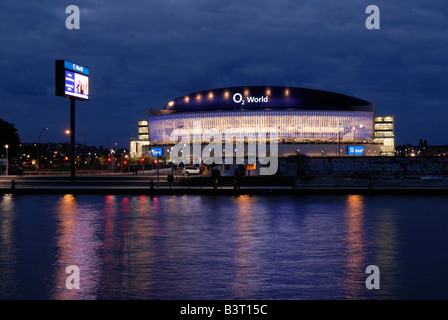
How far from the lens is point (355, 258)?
Answer: 15484 millimetres

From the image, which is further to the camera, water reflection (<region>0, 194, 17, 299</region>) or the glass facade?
the glass facade

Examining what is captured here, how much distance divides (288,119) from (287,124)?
172cm

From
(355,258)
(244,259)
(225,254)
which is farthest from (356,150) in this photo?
(244,259)

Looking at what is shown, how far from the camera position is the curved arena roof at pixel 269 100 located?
175 m

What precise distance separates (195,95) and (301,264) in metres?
175

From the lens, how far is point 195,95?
187625mm

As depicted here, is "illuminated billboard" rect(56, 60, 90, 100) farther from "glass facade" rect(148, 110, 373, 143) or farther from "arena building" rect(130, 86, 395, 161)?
"glass facade" rect(148, 110, 373, 143)

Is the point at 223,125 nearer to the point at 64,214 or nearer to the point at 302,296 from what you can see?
the point at 64,214

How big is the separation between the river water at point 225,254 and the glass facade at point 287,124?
144 metres

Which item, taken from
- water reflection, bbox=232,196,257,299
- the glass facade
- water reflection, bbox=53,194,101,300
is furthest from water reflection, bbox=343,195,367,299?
the glass facade

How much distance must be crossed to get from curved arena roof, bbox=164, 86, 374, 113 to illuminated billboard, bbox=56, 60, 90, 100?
338 feet

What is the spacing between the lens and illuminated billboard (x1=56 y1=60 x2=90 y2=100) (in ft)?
232

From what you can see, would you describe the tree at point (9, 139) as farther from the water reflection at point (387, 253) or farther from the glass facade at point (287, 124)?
the water reflection at point (387, 253)
